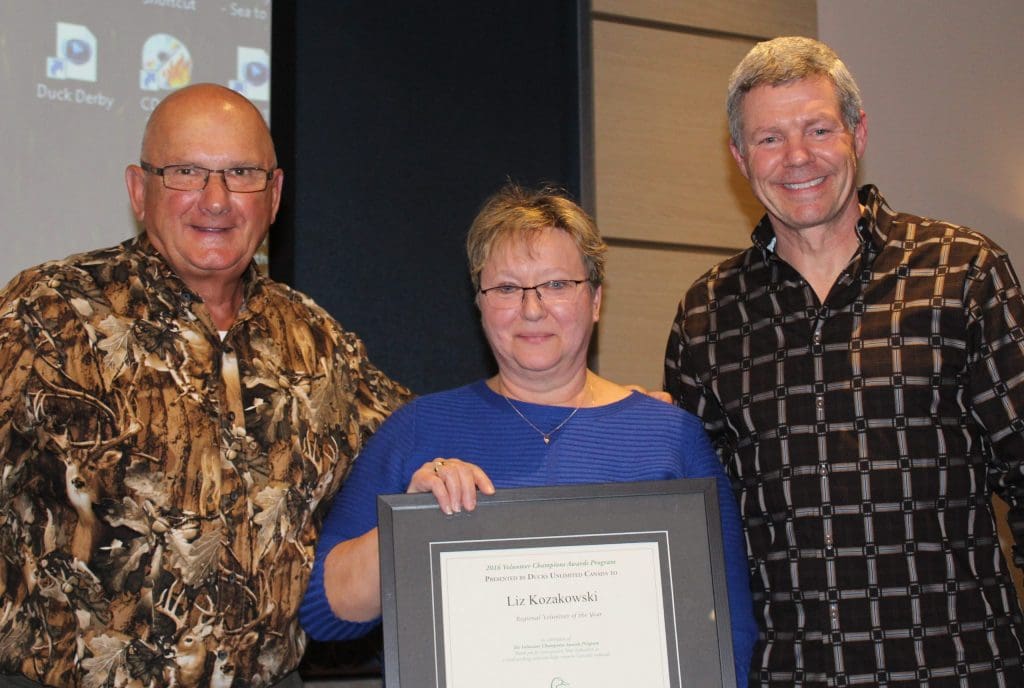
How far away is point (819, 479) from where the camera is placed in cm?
207

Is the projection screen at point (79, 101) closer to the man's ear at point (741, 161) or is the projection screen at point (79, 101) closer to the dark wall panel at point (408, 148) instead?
the dark wall panel at point (408, 148)

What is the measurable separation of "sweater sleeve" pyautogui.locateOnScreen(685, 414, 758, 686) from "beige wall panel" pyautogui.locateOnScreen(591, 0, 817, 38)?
2.66 m

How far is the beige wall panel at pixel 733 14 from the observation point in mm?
4363

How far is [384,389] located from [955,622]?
4.10ft

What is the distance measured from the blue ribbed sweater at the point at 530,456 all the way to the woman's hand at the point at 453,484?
175 mm

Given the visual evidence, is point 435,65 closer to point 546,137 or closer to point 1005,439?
point 546,137

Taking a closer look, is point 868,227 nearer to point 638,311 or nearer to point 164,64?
point 638,311

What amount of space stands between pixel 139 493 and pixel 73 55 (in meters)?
1.90

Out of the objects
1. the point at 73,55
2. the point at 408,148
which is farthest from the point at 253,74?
the point at 408,148

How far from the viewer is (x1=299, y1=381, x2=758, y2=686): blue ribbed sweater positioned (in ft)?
6.51

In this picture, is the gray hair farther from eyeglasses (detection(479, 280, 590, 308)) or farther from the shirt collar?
A: eyeglasses (detection(479, 280, 590, 308))

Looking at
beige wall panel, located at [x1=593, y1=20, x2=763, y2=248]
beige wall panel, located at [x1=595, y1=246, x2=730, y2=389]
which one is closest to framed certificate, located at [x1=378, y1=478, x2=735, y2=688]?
beige wall panel, located at [x1=595, y1=246, x2=730, y2=389]

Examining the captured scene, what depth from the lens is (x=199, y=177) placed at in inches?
88.0

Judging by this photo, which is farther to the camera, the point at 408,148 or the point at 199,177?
the point at 408,148
